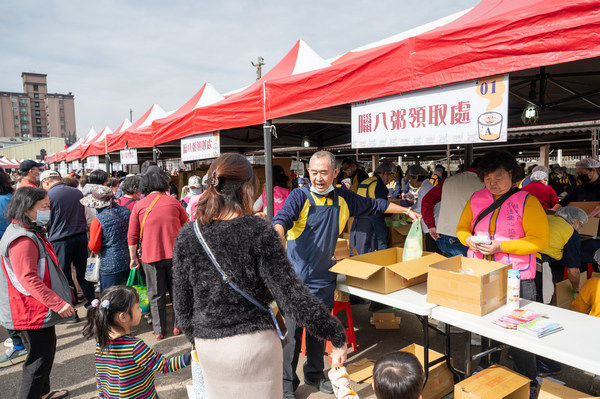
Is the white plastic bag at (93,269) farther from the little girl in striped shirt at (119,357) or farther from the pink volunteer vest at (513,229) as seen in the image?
the pink volunteer vest at (513,229)

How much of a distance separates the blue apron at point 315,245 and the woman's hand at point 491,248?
99 centimetres

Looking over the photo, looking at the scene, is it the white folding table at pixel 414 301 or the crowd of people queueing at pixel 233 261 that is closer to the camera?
the crowd of people queueing at pixel 233 261

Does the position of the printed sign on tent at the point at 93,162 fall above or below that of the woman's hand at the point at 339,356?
above

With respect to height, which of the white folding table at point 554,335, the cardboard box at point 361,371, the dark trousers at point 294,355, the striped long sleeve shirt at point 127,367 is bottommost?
the cardboard box at point 361,371

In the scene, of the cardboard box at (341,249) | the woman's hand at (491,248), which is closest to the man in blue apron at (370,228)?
the cardboard box at (341,249)

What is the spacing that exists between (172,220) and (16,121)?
102 meters

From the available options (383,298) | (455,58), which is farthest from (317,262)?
(455,58)

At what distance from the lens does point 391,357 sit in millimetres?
1618

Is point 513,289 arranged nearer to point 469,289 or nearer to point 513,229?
point 469,289

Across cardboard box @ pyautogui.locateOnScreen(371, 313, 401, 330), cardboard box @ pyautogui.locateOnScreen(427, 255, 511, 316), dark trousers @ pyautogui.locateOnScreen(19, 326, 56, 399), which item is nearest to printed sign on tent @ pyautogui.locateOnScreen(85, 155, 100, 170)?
dark trousers @ pyautogui.locateOnScreen(19, 326, 56, 399)

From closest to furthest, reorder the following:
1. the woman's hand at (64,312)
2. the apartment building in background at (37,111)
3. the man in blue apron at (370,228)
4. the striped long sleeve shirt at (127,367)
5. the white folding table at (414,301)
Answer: the striped long sleeve shirt at (127,367)
the white folding table at (414,301)
the woman's hand at (64,312)
the man in blue apron at (370,228)
the apartment building in background at (37,111)

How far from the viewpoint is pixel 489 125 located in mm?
1971

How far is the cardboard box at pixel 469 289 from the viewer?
2070mm

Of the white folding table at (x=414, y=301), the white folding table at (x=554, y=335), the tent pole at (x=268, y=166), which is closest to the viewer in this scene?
the white folding table at (x=554, y=335)
